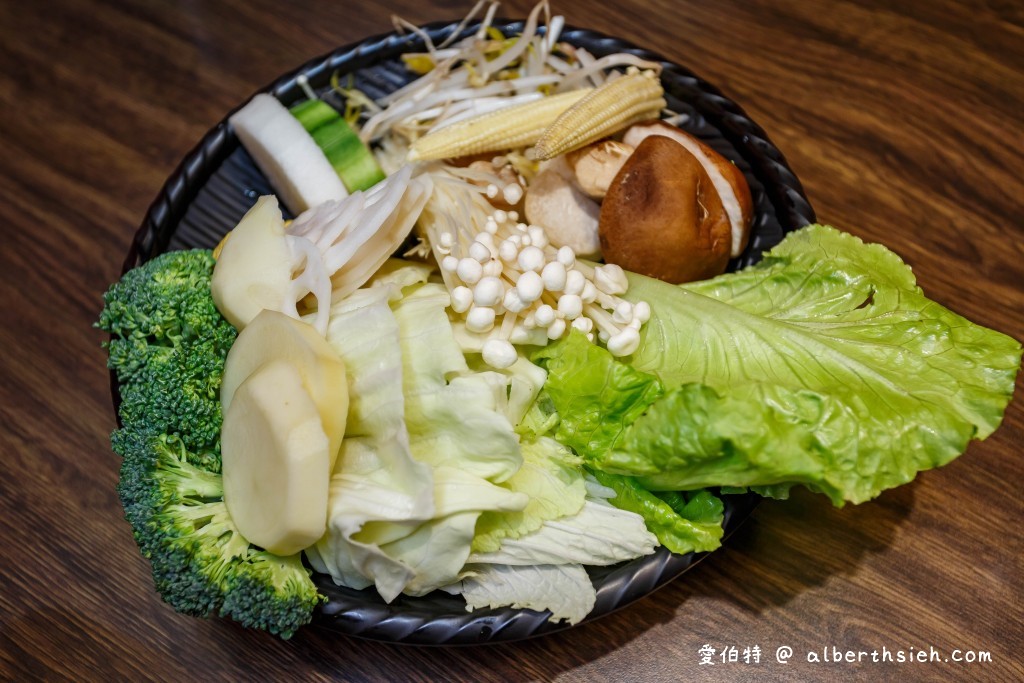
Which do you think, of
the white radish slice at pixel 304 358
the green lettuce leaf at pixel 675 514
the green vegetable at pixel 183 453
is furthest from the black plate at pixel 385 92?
the white radish slice at pixel 304 358

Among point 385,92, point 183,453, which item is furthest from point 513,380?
point 385,92

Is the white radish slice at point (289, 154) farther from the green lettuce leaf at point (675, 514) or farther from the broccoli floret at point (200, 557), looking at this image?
the green lettuce leaf at point (675, 514)

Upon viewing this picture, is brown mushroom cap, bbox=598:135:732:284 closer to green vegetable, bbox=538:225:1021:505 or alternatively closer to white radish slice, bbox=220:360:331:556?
green vegetable, bbox=538:225:1021:505

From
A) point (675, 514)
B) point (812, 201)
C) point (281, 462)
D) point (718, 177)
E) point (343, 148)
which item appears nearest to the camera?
point (281, 462)

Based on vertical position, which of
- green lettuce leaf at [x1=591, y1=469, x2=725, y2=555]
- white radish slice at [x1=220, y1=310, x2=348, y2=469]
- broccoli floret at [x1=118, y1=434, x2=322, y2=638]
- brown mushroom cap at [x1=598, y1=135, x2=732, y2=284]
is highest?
brown mushroom cap at [x1=598, y1=135, x2=732, y2=284]

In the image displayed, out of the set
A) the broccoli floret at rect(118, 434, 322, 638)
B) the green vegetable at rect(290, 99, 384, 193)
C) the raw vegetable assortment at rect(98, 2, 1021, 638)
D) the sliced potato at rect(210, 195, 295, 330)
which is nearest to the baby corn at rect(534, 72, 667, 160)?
the raw vegetable assortment at rect(98, 2, 1021, 638)

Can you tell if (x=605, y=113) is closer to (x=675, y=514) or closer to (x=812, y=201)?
(x=812, y=201)
